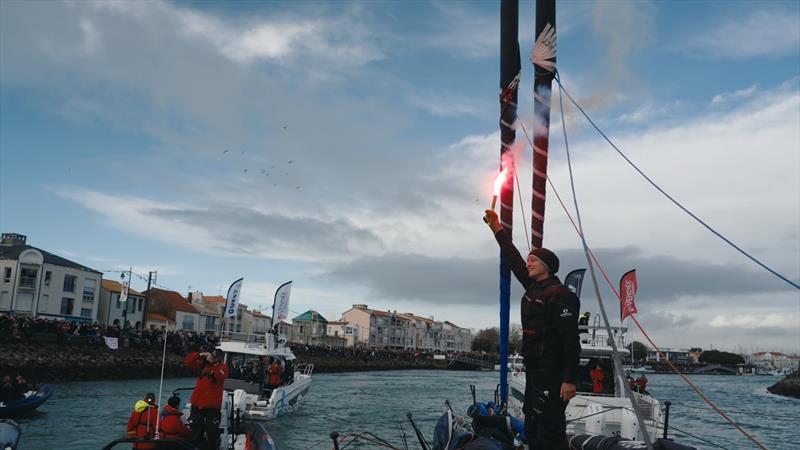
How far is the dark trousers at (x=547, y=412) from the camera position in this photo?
5570 millimetres

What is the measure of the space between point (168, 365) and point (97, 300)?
3160 cm

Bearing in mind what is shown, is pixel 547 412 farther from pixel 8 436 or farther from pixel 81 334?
pixel 81 334

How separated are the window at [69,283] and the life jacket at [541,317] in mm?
78010

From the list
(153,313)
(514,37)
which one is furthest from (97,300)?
(514,37)

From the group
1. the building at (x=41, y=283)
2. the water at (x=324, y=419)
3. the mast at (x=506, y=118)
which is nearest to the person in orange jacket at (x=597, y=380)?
the water at (x=324, y=419)

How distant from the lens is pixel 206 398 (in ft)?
37.3

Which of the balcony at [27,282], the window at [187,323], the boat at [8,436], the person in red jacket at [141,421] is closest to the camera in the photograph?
the boat at [8,436]

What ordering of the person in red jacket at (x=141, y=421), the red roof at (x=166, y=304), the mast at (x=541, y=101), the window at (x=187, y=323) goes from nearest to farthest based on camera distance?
the mast at (x=541, y=101), the person in red jacket at (x=141, y=421), the red roof at (x=166, y=304), the window at (x=187, y=323)

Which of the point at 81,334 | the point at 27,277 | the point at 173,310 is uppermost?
the point at 27,277

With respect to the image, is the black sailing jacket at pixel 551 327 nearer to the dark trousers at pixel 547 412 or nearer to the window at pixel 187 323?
the dark trousers at pixel 547 412

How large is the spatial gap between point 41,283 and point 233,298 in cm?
4774

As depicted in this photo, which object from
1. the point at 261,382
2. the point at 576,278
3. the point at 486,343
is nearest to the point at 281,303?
the point at 261,382

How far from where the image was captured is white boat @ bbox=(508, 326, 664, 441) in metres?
14.5

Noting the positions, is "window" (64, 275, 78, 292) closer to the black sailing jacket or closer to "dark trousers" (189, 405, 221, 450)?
"dark trousers" (189, 405, 221, 450)
